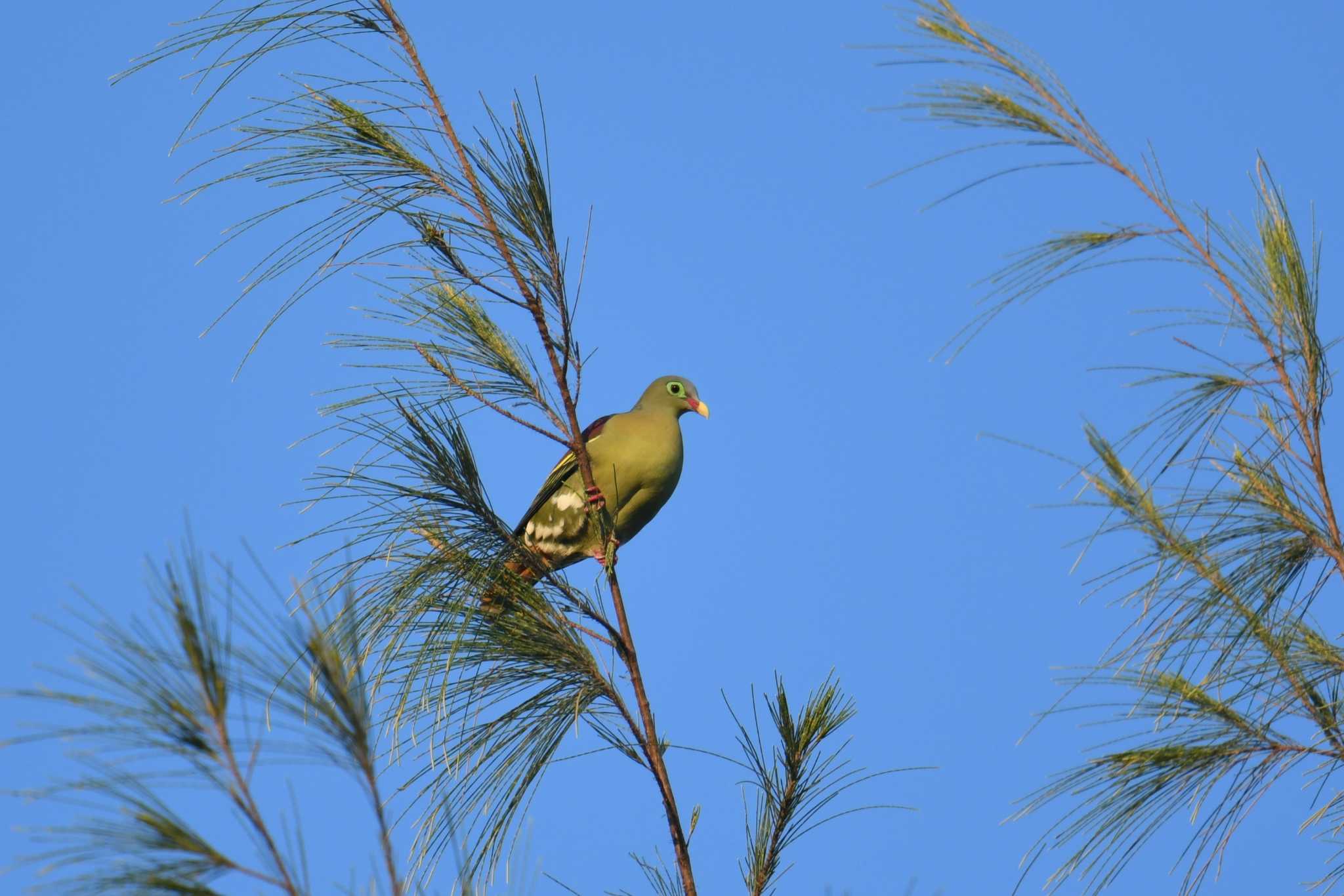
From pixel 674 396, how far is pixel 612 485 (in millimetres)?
922

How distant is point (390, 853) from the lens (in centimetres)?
168

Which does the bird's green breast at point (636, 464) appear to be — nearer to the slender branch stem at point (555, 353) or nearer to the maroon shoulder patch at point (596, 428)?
the maroon shoulder patch at point (596, 428)

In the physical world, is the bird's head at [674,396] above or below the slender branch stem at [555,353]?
above

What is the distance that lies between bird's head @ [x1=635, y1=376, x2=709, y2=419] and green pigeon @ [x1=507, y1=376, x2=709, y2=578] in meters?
0.29

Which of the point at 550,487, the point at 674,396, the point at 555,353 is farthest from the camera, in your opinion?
the point at 674,396

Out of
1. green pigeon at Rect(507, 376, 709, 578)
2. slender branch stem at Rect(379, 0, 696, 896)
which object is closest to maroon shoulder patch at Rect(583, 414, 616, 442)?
green pigeon at Rect(507, 376, 709, 578)

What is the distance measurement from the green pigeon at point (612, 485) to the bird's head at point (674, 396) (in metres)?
0.29

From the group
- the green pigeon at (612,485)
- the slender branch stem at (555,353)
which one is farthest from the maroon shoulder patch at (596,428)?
the slender branch stem at (555,353)

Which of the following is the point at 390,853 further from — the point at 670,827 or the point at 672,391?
the point at 672,391

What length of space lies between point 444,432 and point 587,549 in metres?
1.68

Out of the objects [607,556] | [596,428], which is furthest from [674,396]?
[607,556]

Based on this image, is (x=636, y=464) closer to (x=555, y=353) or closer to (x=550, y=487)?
(x=550, y=487)

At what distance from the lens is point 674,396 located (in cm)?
548

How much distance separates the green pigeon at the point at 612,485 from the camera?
454 centimetres
